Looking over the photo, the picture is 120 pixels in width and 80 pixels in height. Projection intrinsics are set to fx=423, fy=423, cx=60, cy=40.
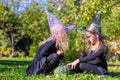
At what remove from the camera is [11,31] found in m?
35.8

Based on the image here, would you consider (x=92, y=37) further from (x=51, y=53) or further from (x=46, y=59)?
(x=46, y=59)

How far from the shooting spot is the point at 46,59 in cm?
929

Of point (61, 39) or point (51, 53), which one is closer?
point (61, 39)

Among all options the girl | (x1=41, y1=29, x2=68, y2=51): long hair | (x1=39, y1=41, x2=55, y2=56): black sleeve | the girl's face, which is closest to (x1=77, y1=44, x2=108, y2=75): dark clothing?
the girl

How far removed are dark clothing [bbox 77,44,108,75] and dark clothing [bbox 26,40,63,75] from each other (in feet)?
1.83

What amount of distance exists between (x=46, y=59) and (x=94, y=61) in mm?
1082

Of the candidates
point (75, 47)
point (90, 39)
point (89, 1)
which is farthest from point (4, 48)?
point (90, 39)

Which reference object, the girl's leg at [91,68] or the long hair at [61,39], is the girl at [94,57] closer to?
the girl's leg at [91,68]

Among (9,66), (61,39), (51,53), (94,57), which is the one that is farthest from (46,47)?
(9,66)

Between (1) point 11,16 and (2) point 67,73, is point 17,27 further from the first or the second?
(2) point 67,73

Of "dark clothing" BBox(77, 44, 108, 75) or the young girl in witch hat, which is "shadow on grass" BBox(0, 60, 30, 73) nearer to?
the young girl in witch hat

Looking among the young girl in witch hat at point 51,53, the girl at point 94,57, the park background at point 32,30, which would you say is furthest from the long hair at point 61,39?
the park background at point 32,30

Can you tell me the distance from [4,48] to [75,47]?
432 inches

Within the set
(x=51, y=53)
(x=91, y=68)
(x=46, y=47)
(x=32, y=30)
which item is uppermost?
(x=46, y=47)
